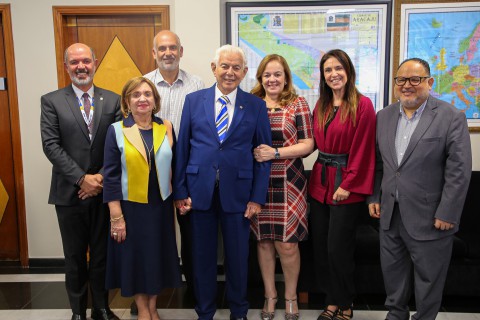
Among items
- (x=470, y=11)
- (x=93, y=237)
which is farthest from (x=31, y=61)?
(x=470, y=11)

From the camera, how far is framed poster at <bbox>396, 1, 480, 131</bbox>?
326cm

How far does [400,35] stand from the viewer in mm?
3285

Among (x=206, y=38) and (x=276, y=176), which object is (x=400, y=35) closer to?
(x=206, y=38)

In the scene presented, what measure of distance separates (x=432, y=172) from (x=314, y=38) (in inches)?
66.3

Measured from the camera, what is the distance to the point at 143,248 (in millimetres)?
2260

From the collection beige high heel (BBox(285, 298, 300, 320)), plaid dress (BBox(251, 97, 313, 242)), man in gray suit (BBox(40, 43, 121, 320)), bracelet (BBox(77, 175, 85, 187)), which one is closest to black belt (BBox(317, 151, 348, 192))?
plaid dress (BBox(251, 97, 313, 242))

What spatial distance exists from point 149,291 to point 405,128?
1.64 meters

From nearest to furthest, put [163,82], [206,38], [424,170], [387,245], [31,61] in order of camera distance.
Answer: [424,170]
[387,245]
[163,82]
[206,38]
[31,61]

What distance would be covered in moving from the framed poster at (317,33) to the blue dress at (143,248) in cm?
152

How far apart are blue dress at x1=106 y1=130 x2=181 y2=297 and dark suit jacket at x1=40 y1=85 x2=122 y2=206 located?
1.08 feet

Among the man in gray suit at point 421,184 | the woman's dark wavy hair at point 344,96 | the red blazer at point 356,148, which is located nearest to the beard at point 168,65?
the woman's dark wavy hair at point 344,96

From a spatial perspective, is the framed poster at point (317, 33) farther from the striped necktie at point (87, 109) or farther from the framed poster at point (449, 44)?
the striped necktie at point (87, 109)

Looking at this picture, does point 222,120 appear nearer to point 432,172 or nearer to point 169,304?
point 432,172

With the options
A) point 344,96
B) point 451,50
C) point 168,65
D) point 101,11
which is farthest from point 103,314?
point 451,50
